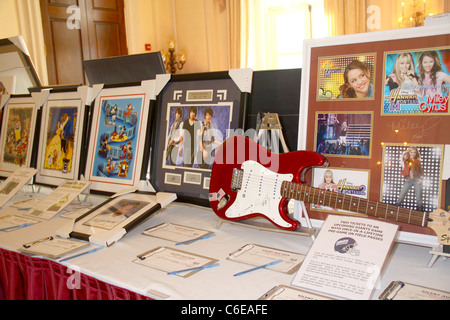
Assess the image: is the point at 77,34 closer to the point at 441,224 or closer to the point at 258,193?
the point at 258,193

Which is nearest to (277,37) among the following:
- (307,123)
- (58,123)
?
(58,123)

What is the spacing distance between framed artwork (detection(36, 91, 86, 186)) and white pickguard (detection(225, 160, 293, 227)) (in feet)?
2.74

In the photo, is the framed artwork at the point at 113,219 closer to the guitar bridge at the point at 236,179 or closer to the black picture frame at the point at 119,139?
the black picture frame at the point at 119,139

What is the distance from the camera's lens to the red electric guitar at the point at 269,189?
892mm

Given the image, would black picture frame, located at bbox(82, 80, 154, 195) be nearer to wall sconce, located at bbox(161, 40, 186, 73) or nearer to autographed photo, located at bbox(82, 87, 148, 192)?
autographed photo, located at bbox(82, 87, 148, 192)

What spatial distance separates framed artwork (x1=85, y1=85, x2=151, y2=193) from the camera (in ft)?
4.77

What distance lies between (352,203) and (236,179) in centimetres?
36

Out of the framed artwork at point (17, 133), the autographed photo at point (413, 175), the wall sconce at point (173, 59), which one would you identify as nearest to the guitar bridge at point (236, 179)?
the autographed photo at point (413, 175)

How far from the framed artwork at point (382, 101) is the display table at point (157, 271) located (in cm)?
13

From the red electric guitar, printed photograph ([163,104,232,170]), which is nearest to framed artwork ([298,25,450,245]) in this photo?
the red electric guitar

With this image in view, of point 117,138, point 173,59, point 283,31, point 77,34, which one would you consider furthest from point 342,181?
point 173,59

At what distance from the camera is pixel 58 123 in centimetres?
172

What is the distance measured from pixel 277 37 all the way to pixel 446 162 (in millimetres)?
3521
